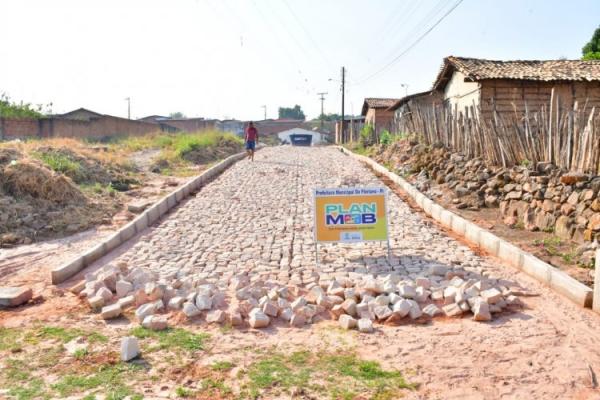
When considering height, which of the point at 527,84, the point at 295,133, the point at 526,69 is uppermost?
the point at 526,69

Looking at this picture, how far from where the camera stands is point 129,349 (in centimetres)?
361

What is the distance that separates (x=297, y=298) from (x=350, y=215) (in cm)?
195

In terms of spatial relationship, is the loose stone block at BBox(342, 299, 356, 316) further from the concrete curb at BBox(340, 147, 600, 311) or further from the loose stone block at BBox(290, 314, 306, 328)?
the concrete curb at BBox(340, 147, 600, 311)

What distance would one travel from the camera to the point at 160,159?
730 inches

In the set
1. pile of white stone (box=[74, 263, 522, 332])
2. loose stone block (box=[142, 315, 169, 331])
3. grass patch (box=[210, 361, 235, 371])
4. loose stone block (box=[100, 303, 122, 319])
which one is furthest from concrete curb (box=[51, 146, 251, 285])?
grass patch (box=[210, 361, 235, 371])

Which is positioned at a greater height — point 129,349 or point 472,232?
point 472,232

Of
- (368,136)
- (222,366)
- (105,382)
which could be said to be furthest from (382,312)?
(368,136)

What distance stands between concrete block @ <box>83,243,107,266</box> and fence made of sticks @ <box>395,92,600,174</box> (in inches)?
274

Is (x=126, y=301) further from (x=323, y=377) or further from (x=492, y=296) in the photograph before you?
(x=492, y=296)

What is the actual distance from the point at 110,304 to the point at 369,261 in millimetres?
3080

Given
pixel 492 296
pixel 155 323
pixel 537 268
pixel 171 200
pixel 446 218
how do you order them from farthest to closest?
pixel 171 200, pixel 446 218, pixel 537 268, pixel 492 296, pixel 155 323

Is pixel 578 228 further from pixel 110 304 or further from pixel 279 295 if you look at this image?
pixel 110 304

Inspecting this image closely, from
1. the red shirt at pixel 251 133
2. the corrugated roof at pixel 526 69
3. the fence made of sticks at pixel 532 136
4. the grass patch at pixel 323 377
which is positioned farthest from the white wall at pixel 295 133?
the grass patch at pixel 323 377

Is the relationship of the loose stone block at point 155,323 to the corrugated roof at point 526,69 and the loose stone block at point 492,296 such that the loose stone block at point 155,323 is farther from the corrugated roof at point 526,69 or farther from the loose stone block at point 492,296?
the corrugated roof at point 526,69
